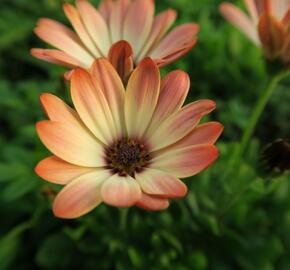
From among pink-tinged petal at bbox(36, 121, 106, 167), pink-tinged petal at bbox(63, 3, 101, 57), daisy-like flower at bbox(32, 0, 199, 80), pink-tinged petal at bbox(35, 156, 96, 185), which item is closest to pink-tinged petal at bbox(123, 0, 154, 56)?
daisy-like flower at bbox(32, 0, 199, 80)

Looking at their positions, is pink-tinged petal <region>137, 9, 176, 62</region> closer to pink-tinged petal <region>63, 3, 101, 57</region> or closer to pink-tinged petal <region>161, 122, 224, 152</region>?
pink-tinged petal <region>63, 3, 101, 57</region>

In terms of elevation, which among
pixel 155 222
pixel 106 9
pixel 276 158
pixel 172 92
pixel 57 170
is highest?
pixel 106 9

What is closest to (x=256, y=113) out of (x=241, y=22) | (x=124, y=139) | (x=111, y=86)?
(x=241, y=22)

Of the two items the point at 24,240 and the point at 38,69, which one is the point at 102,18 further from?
the point at 38,69

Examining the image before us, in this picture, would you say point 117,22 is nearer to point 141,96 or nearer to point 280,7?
point 141,96

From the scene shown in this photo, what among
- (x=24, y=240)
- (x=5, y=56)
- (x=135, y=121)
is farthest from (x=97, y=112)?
(x=5, y=56)

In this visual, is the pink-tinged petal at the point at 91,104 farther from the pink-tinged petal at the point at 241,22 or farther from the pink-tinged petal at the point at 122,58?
the pink-tinged petal at the point at 241,22
